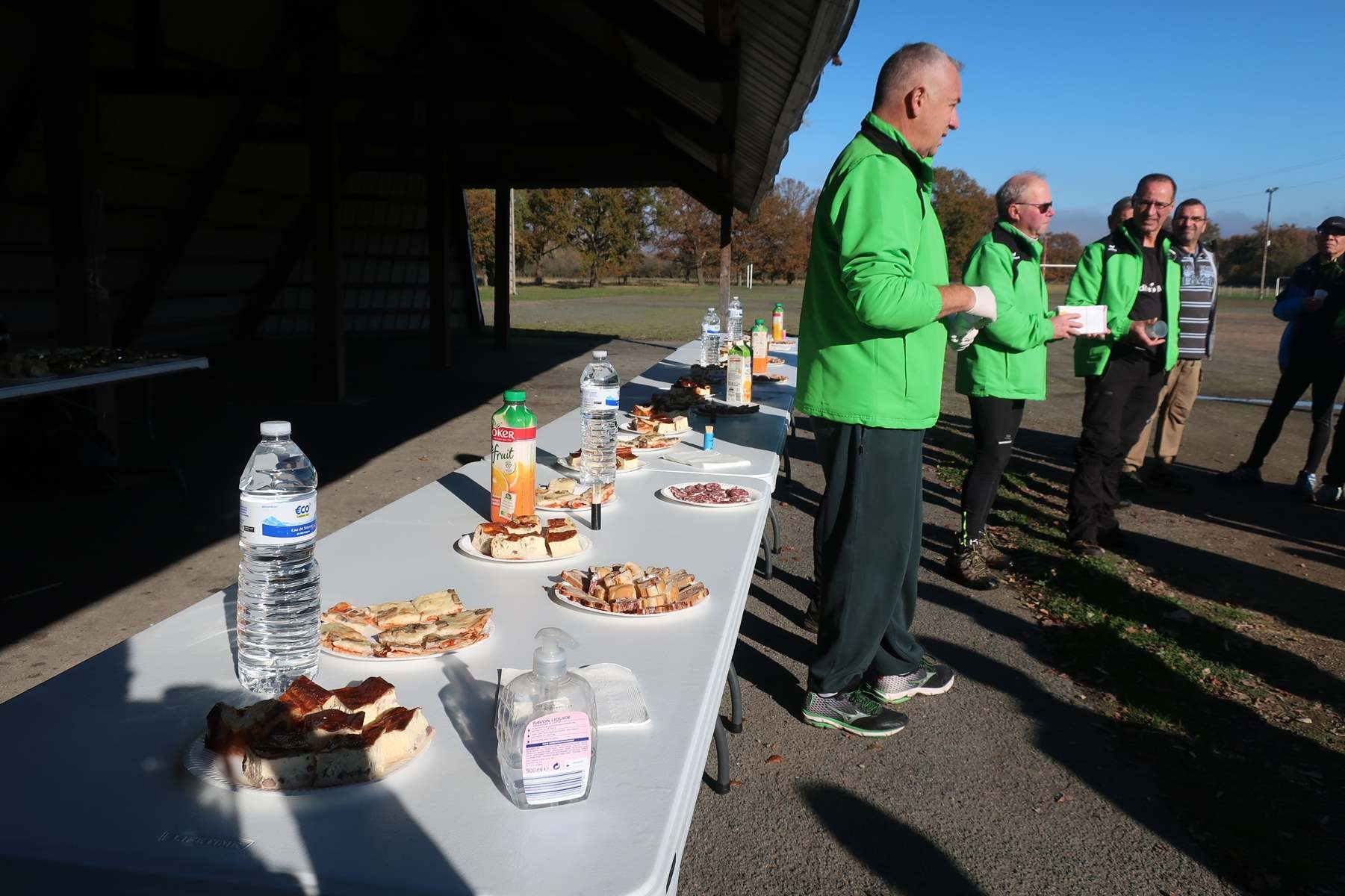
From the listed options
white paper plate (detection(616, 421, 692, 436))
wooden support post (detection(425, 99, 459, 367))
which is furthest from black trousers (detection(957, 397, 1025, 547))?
wooden support post (detection(425, 99, 459, 367))

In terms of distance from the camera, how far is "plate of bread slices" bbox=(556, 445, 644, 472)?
3.46 meters

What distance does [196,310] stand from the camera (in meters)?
15.5

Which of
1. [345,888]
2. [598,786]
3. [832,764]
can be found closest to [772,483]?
[832,764]

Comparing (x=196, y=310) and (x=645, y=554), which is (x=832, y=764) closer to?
(x=645, y=554)

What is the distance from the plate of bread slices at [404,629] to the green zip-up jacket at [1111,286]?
16.1 ft

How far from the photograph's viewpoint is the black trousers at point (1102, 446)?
5.85 metres

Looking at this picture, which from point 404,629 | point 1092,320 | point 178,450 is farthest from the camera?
point 178,450

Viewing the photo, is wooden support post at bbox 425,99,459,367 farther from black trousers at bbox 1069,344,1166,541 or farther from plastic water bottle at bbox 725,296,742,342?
black trousers at bbox 1069,344,1166,541

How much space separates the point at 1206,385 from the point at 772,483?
13984 millimetres

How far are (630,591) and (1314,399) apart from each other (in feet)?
25.9

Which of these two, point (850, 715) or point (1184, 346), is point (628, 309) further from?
point (850, 715)

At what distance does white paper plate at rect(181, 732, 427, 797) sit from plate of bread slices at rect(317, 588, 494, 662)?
385 millimetres

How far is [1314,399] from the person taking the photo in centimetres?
786

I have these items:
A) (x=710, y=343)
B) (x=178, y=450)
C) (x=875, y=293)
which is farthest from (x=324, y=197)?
(x=875, y=293)
